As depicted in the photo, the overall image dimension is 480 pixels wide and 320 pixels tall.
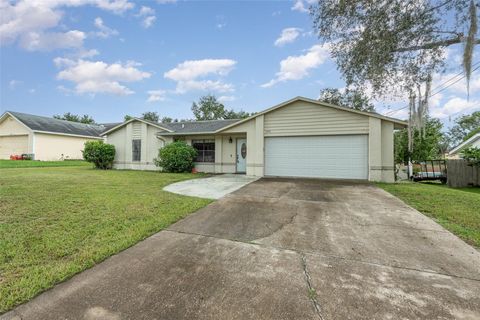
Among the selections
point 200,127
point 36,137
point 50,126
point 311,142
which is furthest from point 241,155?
point 50,126

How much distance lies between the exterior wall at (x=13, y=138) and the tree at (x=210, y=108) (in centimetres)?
2368

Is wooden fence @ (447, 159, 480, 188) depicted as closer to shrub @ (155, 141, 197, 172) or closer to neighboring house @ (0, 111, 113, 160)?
shrub @ (155, 141, 197, 172)

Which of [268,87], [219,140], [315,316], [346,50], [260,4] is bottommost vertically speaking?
[315,316]

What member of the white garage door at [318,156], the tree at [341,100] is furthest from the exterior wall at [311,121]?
the tree at [341,100]

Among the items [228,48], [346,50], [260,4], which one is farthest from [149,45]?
[346,50]

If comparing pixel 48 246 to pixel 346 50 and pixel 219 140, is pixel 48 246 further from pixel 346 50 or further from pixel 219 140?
pixel 346 50

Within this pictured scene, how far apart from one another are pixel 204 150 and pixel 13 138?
21243 millimetres

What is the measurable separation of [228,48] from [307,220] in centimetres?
1337

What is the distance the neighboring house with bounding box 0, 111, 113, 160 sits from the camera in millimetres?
20219

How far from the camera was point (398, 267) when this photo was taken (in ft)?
8.53

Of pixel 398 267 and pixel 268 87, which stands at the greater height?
pixel 268 87

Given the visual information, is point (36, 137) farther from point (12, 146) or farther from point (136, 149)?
point (136, 149)

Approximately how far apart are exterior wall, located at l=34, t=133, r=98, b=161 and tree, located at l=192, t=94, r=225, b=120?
19.6 m

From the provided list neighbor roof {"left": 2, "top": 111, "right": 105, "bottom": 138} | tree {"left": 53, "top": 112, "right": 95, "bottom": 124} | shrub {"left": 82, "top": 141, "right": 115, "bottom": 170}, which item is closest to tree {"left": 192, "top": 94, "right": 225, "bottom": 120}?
neighbor roof {"left": 2, "top": 111, "right": 105, "bottom": 138}
